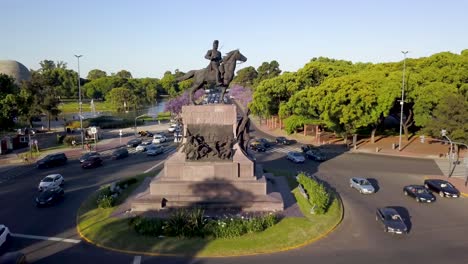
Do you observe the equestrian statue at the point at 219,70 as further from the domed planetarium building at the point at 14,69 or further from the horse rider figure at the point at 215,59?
Result: the domed planetarium building at the point at 14,69

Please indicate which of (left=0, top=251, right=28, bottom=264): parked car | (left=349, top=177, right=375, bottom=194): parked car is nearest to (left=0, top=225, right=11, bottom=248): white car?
(left=0, top=251, right=28, bottom=264): parked car

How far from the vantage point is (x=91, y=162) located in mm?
43250

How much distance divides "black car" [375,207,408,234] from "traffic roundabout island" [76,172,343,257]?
268 centimetres

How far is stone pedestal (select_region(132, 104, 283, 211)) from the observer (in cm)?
2672

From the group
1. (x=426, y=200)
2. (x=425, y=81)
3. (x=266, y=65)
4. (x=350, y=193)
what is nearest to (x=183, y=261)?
(x=350, y=193)

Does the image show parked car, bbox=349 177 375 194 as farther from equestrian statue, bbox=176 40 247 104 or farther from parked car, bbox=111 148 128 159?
parked car, bbox=111 148 128 159

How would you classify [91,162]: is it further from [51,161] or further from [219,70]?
[219,70]

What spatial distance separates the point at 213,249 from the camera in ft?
68.9

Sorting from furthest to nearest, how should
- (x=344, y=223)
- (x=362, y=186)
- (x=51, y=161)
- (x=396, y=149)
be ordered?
1. (x=396, y=149)
2. (x=51, y=161)
3. (x=362, y=186)
4. (x=344, y=223)

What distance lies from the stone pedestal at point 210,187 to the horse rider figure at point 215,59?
19.0ft

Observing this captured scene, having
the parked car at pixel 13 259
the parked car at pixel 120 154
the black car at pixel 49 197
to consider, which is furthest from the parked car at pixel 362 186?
the parked car at pixel 120 154

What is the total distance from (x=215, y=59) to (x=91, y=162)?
71.5ft

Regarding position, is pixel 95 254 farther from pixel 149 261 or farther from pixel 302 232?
pixel 302 232

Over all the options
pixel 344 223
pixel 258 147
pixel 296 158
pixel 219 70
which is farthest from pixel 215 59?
pixel 258 147
